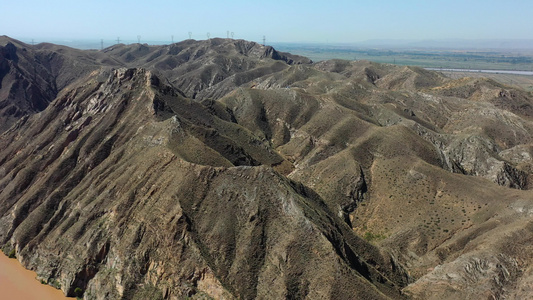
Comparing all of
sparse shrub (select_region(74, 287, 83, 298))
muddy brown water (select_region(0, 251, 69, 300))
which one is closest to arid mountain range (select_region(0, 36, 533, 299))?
sparse shrub (select_region(74, 287, 83, 298))

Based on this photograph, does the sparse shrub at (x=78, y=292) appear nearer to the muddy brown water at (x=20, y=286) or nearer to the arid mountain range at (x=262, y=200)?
the arid mountain range at (x=262, y=200)

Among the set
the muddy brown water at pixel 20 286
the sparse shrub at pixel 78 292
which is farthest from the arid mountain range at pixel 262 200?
the muddy brown water at pixel 20 286

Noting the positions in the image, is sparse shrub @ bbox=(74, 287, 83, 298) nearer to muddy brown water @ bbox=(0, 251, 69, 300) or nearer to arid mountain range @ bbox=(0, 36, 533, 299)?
arid mountain range @ bbox=(0, 36, 533, 299)

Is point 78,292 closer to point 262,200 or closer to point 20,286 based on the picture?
point 20,286

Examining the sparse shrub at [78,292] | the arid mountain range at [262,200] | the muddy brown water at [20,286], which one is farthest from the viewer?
the muddy brown water at [20,286]

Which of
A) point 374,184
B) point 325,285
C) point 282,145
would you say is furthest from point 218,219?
point 282,145

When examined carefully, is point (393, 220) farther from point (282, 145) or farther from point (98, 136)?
point (98, 136)
